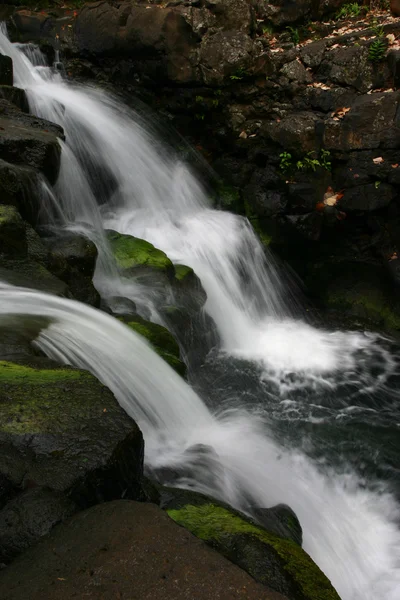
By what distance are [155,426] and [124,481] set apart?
6.26 feet

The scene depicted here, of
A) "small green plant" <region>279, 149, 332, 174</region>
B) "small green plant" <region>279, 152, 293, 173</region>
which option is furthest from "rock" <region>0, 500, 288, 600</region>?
"small green plant" <region>279, 152, 293, 173</region>

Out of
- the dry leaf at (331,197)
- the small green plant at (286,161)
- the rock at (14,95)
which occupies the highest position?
the small green plant at (286,161)

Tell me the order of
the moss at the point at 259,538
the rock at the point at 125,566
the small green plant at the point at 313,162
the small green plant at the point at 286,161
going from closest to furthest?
the rock at the point at 125,566
the moss at the point at 259,538
the small green plant at the point at 313,162
the small green plant at the point at 286,161

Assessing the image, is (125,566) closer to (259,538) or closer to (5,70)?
(259,538)

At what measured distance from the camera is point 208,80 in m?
10.0

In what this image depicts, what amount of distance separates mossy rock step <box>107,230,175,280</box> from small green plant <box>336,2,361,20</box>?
6.49 m

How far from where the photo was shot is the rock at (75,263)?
18.9ft

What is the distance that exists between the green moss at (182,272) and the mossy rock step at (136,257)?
0.13m

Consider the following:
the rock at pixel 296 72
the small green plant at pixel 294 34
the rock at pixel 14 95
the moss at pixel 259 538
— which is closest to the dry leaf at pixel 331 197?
the rock at pixel 296 72

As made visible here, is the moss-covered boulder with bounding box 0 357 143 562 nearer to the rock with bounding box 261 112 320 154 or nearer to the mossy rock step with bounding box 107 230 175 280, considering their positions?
the mossy rock step with bounding box 107 230 175 280

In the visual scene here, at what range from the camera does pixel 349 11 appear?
1045 centimetres

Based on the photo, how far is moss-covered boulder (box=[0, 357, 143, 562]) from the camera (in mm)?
2520

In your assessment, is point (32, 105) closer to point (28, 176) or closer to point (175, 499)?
point (28, 176)

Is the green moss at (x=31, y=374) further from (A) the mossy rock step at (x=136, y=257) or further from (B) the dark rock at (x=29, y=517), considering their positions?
(A) the mossy rock step at (x=136, y=257)
